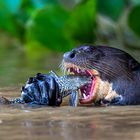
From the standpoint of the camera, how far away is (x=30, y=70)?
22.6 feet

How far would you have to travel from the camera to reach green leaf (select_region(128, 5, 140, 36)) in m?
7.84

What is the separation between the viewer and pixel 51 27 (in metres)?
8.59

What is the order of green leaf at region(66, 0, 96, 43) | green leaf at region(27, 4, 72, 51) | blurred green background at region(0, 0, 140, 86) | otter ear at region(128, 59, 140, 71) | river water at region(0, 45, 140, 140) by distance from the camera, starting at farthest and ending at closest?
green leaf at region(27, 4, 72, 51) → blurred green background at region(0, 0, 140, 86) → green leaf at region(66, 0, 96, 43) → otter ear at region(128, 59, 140, 71) → river water at region(0, 45, 140, 140)

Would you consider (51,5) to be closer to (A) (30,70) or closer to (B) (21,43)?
(A) (30,70)

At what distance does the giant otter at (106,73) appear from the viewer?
3842mm

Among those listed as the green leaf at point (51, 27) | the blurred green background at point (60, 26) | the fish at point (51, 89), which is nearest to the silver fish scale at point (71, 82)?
the fish at point (51, 89)

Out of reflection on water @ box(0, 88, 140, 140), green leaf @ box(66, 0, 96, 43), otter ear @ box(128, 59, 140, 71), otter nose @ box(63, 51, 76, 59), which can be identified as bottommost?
reflection on water @ box(0, 88, 140, 140)

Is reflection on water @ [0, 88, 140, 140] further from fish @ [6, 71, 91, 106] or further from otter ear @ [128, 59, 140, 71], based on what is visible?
otter ear @ [128, 59, 140, 71]

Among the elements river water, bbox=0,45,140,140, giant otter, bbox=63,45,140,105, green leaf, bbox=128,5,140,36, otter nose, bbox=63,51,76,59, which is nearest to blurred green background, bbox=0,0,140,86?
green leaf, bbox=128,5,140,36

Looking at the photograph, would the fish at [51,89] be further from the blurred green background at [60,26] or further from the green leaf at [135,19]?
the green leaf at [135,19]

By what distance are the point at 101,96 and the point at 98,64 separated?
18 centimetres

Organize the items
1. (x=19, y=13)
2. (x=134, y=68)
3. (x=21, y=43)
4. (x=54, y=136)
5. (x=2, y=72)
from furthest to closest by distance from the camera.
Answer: (x=21, y=43) < (x=19, y=13) < (x=2, y=72) < (x=134, y=68) < (x=54, y=136)

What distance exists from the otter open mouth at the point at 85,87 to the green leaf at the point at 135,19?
13.1 feet

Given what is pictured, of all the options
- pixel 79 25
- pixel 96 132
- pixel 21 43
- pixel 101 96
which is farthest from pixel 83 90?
pixel 21 43
